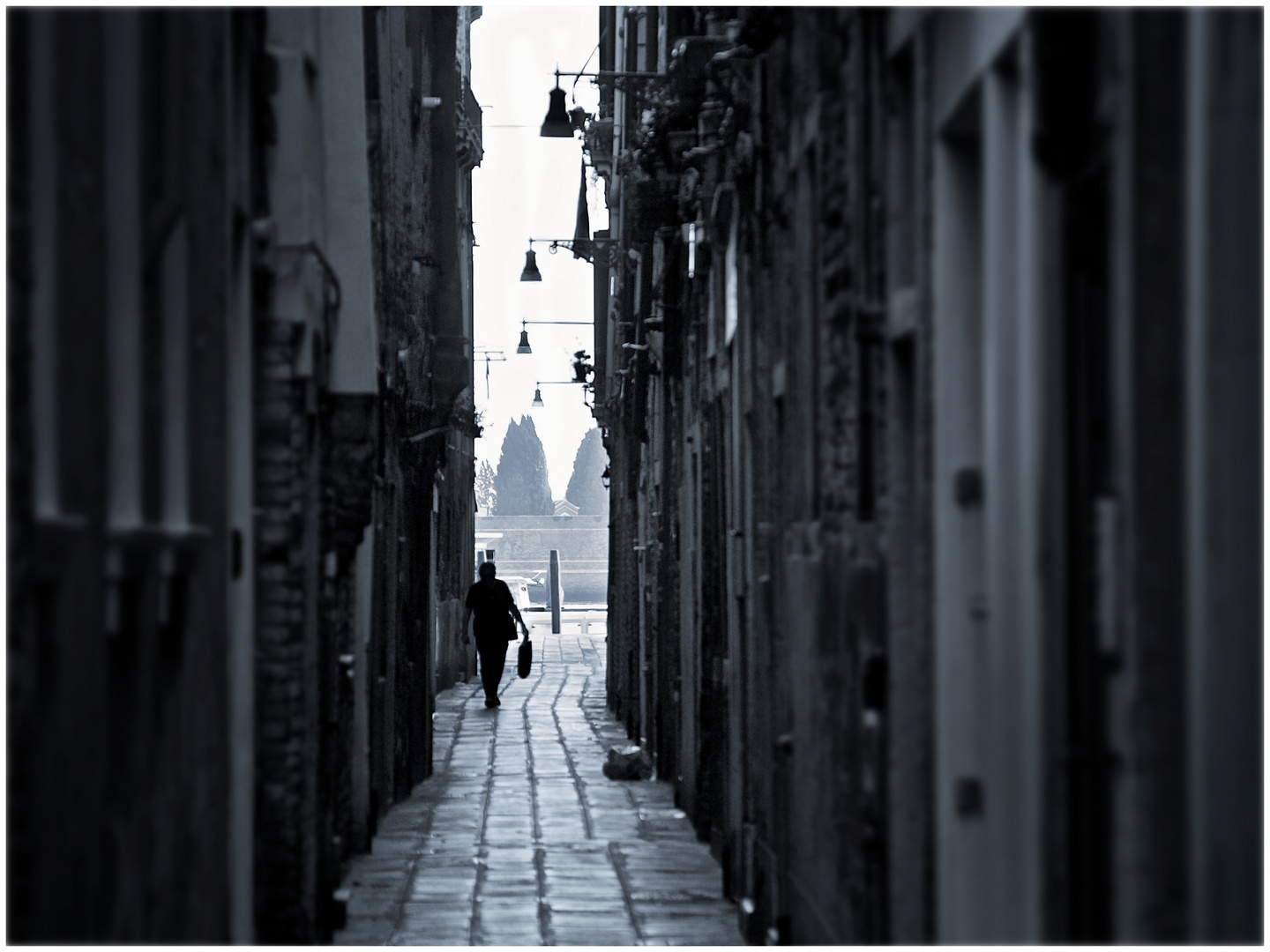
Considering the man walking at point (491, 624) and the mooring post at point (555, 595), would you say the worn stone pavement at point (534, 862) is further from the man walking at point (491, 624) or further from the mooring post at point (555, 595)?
the mooring post at point (555, 595)

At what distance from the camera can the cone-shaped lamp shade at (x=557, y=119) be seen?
687 inches

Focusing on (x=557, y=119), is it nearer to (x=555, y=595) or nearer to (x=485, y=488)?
(x=555, y=595)

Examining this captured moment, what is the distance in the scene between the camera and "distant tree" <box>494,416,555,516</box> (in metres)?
171

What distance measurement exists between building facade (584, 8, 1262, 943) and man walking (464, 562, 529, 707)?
1177 cm

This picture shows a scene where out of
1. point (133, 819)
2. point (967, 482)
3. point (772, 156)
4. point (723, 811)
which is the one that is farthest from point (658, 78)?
point (133, 819)

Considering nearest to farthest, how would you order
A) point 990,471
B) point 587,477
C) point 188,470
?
point 990,471
point 188,470
point 587,477

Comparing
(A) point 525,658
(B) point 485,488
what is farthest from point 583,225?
(B) point 485,488

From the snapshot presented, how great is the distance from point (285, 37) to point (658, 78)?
A: 17.3 ft

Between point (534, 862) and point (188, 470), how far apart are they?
21.1ft

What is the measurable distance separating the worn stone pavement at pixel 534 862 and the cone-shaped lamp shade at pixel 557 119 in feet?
19.2

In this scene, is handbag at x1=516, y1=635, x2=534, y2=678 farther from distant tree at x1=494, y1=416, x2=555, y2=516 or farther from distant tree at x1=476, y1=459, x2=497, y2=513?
distant tree at x1=494, y1=416, x2=555, y2=516

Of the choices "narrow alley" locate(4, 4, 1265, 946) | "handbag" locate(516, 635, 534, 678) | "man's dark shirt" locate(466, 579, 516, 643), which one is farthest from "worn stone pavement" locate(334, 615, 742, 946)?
"handbag" locate(516, 635, 534, 678)

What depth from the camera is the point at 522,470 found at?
173m

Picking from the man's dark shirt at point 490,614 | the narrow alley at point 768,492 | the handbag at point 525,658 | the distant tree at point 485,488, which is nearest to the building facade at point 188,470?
the narrow alley at point 768,492
